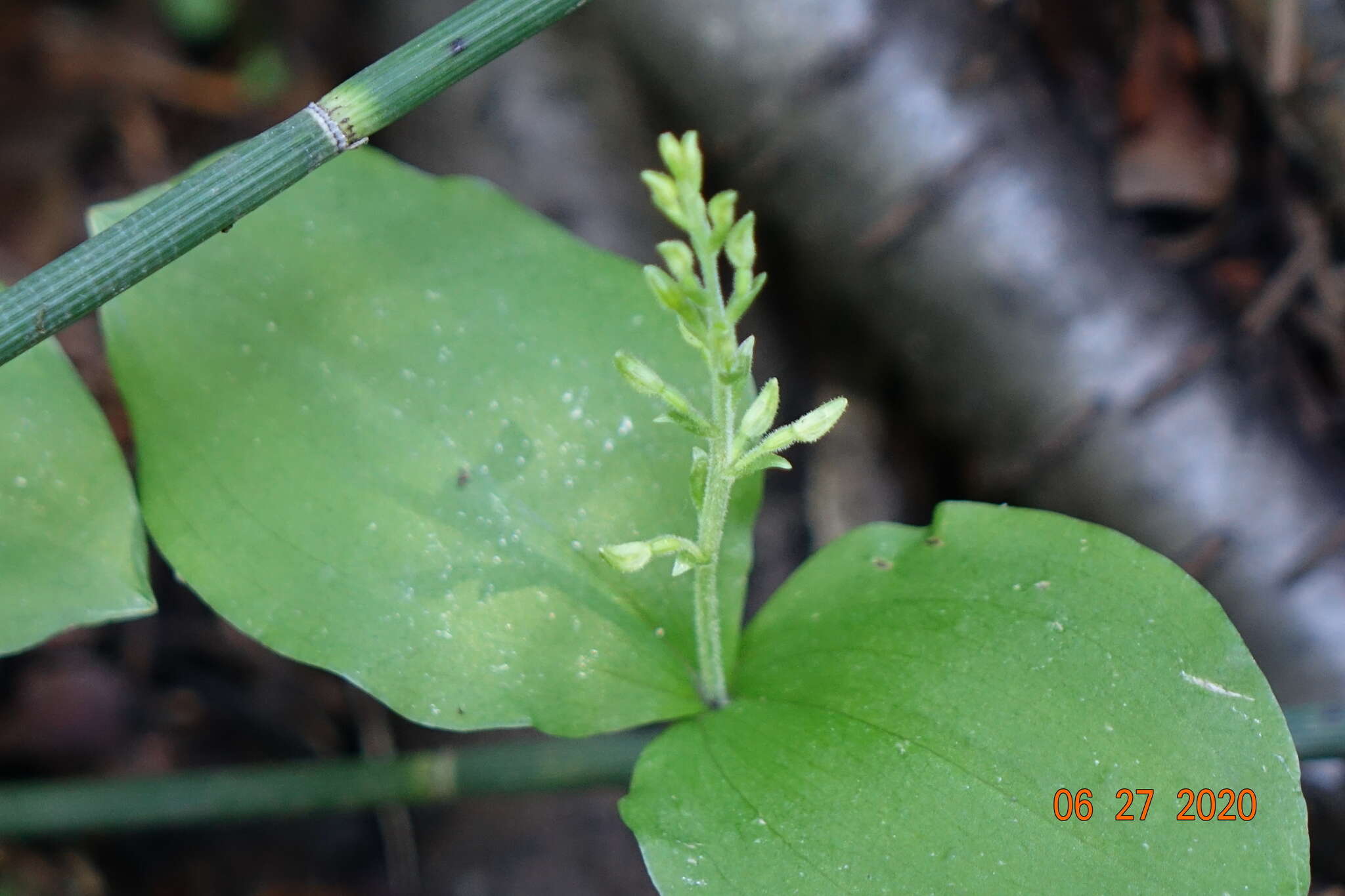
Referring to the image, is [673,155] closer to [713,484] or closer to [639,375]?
[639,375]

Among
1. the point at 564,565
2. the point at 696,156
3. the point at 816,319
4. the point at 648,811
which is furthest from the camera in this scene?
the point at 816,319

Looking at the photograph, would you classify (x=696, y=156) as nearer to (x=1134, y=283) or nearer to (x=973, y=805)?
(x=973, y=805)

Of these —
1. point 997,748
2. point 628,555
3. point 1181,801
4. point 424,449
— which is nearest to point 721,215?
point 628,555

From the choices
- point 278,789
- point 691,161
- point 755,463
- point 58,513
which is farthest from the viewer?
point 278,789

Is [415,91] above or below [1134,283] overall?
above

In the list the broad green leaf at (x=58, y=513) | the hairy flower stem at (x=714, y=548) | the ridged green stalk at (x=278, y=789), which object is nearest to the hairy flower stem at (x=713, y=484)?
the hairy flower stem at (x=714, y=548)

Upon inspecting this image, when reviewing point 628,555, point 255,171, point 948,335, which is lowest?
point 948,335

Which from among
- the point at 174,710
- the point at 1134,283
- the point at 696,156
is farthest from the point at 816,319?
the point at 174,710
